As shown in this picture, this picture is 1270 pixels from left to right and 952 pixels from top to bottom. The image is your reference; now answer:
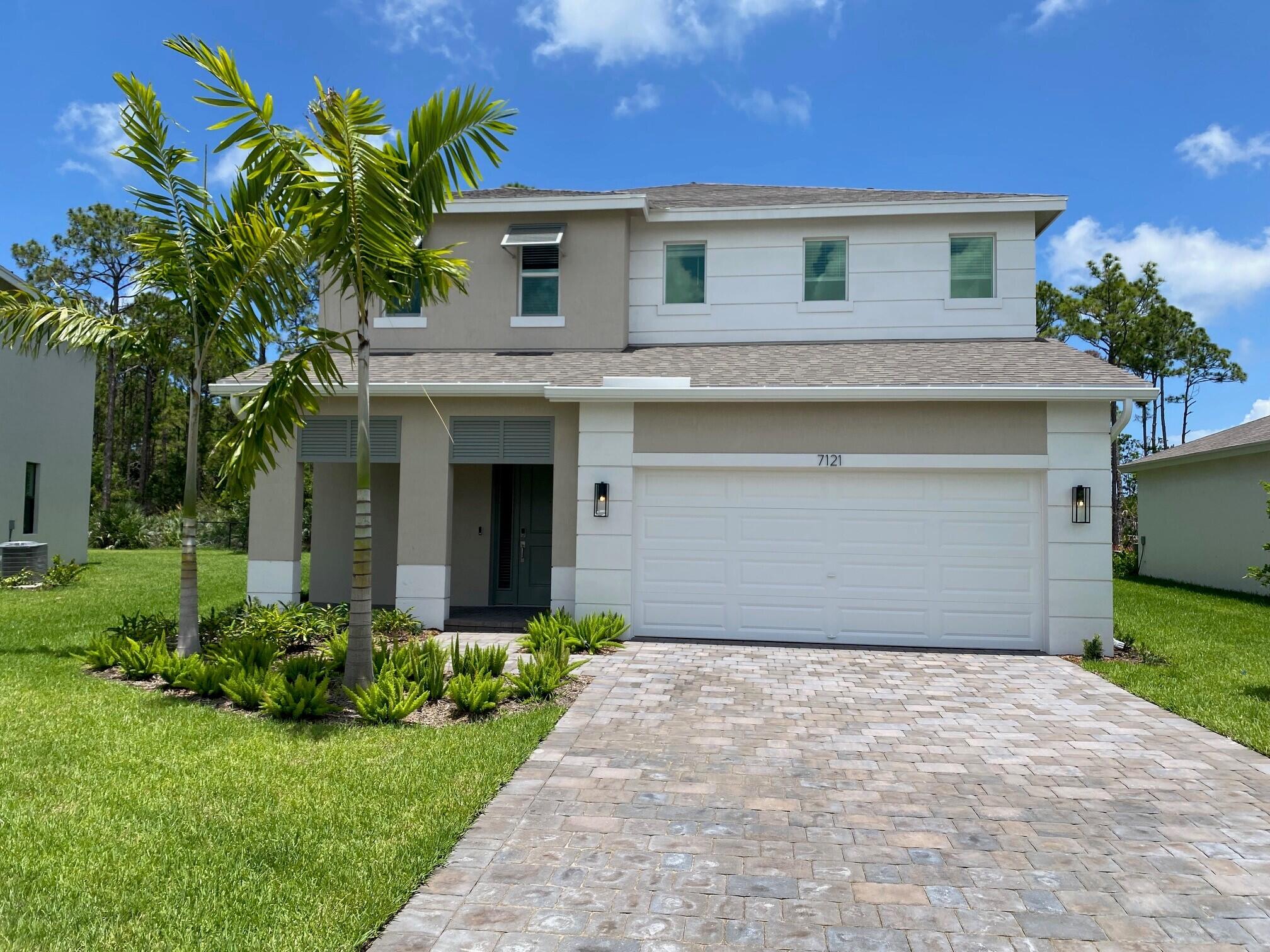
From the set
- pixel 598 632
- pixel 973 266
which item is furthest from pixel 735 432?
pixel 973 266

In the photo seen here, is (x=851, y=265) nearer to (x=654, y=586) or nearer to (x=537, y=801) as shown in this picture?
(x=654, y=586)

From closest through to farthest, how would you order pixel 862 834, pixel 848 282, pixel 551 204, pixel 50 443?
pixel 862 834 → pixel 551 204 → pixel 848 282 → pixel 50 443

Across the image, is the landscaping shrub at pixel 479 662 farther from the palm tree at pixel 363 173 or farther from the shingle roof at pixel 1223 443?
the shingle roof at pixel 1223 443

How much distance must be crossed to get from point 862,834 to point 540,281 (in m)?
10.7

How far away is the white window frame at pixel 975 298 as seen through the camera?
13117 millimetres

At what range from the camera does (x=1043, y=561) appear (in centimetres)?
1051

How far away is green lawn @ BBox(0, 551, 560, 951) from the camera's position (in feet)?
11.8

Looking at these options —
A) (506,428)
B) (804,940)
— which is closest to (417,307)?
(506,428)

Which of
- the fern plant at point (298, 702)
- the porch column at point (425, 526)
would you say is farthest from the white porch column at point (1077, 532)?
the fern plant at point (298, 702)

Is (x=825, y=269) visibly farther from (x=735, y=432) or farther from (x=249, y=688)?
(x=249, y=688)

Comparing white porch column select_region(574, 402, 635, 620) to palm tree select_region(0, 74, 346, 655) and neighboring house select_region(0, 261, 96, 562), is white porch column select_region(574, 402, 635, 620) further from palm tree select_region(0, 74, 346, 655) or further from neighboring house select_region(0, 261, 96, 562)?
neighboring house select_region(0, 261, 96, 562)

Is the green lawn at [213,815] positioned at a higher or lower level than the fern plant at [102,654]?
lower

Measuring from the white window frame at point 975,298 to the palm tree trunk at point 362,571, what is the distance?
374 inches

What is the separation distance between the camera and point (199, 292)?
28.6 ft
